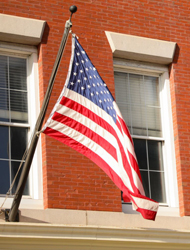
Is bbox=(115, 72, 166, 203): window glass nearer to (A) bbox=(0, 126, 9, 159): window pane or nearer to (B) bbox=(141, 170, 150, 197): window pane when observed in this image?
(B) bbox=(141, 170, 150, 197): window pane

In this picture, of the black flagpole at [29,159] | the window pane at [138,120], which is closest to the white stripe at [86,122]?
the black flagpole at [29,159]

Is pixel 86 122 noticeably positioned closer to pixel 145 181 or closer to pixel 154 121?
pixel 145 181

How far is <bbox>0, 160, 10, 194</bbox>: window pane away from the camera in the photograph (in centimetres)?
1065

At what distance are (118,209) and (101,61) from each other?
2.76 metres

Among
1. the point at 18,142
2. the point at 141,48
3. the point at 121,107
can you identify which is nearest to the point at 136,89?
the point at 121,107

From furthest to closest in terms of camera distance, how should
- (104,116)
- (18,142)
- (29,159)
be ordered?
(18,142) < (104,116) < (29,159)

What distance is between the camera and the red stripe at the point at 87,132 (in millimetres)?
9312

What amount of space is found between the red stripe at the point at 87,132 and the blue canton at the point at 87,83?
460mm

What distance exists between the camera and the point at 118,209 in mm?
11078

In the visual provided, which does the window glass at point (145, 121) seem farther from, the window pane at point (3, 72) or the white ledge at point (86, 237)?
the window pane at point (3, 72)

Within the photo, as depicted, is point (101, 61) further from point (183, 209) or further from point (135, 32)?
point (183, 209)

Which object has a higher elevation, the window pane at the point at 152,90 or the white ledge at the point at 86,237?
the window pane at the point at 152,90

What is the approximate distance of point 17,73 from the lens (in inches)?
451

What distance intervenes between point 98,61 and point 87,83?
84.8 inches
